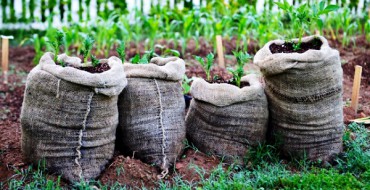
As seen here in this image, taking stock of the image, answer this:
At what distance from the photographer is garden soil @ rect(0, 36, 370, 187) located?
11.4ft

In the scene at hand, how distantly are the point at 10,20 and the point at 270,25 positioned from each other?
4.50 metres

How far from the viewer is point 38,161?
3.43 m

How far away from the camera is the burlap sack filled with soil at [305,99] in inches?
138

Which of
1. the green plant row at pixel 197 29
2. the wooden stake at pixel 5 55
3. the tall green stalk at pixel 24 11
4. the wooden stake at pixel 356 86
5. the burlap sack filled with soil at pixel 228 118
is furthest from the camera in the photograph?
the tall green stalk at pixel 24 11

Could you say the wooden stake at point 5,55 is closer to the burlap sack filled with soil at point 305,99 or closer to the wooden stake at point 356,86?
the burlap sack filled with soil at point 305,99

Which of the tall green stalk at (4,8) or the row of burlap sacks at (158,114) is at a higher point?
the tall green stalk at (4,8)

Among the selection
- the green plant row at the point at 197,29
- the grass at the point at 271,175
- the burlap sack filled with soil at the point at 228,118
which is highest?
the green plant row at the point at 197,29

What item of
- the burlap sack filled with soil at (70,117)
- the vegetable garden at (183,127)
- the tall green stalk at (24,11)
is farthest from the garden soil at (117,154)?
A: the tall green stalk at (24,11)

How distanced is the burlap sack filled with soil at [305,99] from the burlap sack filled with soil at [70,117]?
3.22ft

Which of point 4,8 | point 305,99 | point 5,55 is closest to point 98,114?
point 305,99

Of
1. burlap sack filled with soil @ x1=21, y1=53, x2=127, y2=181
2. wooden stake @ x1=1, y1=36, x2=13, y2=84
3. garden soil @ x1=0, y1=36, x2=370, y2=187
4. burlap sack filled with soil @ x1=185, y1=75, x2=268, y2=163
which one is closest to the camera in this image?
burlap sack filled with soil @ x1=21, y1=53, x2=127, y2=181

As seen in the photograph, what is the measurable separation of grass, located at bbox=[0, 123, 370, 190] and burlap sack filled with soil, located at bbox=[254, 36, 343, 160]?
0.36 ft

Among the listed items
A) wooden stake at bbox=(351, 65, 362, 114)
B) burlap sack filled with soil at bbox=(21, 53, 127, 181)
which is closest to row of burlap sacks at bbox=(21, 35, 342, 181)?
burlap sack filled with soil at bbox=(21, 53, 127, 181)

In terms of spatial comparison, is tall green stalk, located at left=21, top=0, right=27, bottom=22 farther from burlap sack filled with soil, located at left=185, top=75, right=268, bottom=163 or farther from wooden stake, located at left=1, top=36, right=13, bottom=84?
burlap sack filled with soil, located at left=185, top=75, right=268, bottom=163
